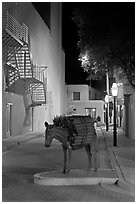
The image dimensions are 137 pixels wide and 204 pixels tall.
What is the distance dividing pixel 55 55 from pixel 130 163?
39.1 m

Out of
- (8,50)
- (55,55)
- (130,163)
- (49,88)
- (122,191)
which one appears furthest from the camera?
(55,55)

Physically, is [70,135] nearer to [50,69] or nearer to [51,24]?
[50,69]

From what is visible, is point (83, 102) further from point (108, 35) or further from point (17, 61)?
point (108, 35)

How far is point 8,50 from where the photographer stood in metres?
22.9

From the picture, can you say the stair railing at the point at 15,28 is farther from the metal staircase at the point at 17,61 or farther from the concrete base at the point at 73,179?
the concrete base at the point at 73,179

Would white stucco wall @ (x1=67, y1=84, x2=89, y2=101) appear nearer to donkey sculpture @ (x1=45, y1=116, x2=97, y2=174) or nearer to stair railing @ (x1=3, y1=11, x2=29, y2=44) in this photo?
stair railing @ (x1=3, y1=11, x2=29, y2=44)

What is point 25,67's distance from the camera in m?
27.3

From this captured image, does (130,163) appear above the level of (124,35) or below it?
below

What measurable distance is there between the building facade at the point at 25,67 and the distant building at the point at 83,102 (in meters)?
20.8

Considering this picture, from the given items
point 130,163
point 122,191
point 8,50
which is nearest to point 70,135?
point 122,191

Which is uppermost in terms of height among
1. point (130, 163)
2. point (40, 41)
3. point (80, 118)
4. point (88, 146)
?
→ point (40, 41)

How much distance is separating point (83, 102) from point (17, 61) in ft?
140

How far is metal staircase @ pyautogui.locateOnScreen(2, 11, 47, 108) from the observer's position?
2145 centimetres

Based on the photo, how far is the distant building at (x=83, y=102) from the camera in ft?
224
